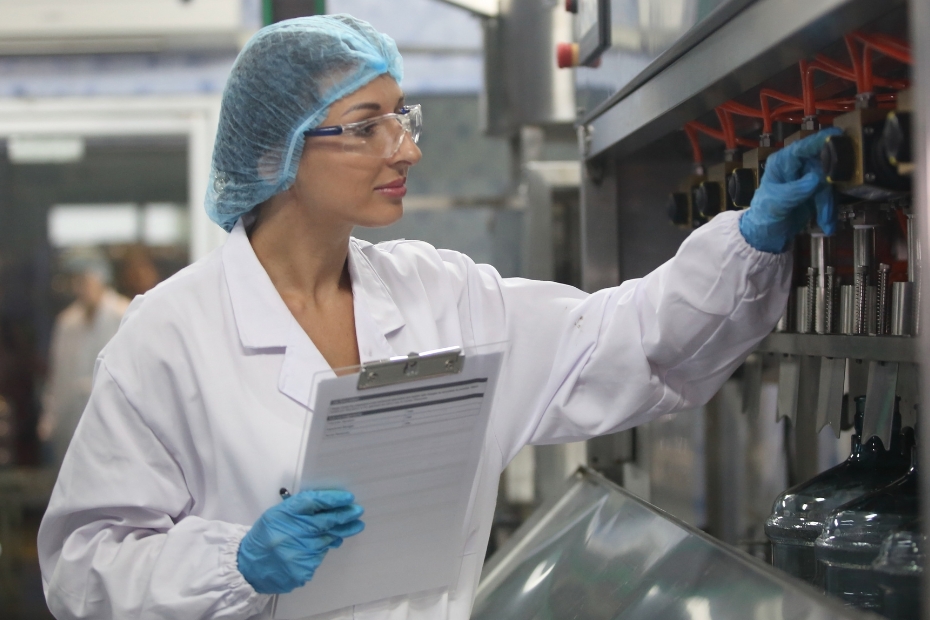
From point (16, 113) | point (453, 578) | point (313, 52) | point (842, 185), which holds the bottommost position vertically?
point (453, 578)

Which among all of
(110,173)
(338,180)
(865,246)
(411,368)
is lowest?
(411,368)

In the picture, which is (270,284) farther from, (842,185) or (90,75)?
(90,75)

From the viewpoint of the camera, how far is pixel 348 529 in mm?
982

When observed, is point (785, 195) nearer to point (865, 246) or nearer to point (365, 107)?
point (865, 246)

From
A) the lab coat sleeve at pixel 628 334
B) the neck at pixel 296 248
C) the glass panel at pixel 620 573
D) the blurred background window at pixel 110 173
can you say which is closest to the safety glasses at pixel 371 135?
the neck at pixel 296 248

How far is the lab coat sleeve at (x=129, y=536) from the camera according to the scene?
1.02m

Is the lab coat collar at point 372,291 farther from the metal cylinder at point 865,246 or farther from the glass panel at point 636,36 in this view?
the metal cylinder at point 865,246

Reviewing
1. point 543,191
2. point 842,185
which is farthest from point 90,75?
point 842,185

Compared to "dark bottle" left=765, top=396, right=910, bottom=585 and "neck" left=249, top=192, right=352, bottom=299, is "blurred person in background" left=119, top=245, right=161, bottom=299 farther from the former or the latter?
"dark bottle" left=765, top=396, right=910, bottom=585

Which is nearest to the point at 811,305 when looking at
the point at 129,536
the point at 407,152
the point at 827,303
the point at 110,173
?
the point at 827,303

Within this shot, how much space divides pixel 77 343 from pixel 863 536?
3.55 m

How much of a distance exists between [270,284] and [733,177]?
0.59 metres

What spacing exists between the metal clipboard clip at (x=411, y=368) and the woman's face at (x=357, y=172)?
0.28 m

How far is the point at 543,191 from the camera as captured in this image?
7.79ft
